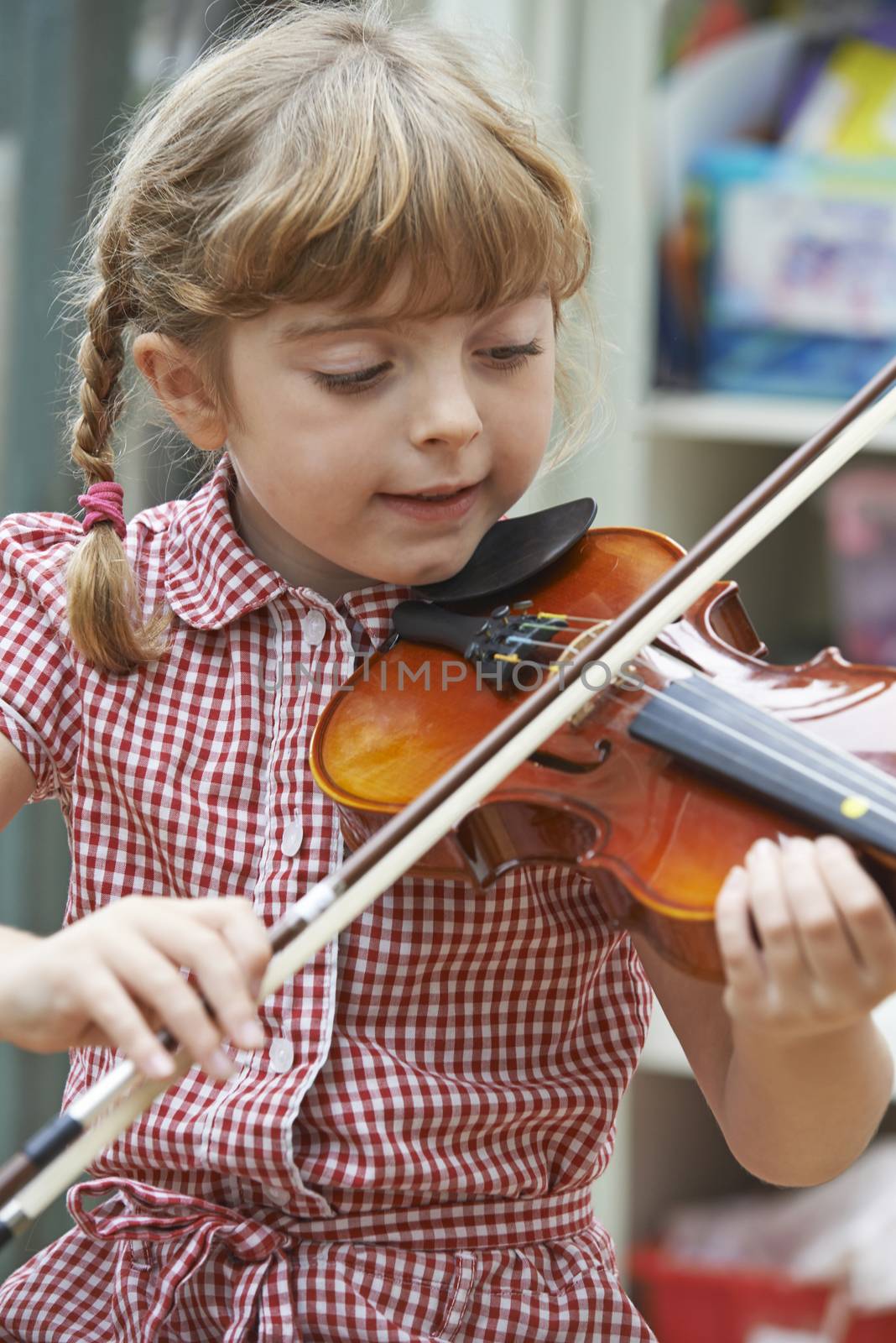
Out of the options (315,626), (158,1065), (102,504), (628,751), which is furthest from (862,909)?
(102,504)

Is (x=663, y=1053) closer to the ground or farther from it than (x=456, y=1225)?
closer to the ground

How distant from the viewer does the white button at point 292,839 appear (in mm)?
791

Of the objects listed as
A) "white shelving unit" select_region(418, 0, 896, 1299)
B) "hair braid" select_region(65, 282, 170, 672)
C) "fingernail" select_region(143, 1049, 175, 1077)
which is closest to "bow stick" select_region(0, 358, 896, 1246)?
"fingernail" select_region(143, 1049, 175, 1077)

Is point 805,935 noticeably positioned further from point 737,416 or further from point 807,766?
point 737,416

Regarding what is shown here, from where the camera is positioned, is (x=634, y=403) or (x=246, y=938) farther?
(x=634, y=403)

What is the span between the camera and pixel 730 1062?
764 millimetres

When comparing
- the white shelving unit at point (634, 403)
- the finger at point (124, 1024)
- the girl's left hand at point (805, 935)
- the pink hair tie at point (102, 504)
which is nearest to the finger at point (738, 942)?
the girl's left hand at point (805, 935)

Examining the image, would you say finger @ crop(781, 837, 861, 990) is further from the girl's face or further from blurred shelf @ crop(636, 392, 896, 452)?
blurred shelf @ crop(636, 392, 896, 452)

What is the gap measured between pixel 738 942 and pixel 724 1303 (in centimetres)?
108

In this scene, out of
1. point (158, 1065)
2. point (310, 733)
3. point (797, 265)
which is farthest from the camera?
point (797, 265)

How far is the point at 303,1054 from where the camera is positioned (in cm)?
77

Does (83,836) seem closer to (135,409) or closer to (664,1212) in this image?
(135,409)

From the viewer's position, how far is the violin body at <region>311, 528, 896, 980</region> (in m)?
0.63

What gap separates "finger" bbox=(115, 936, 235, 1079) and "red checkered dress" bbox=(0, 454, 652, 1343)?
0.19 m
